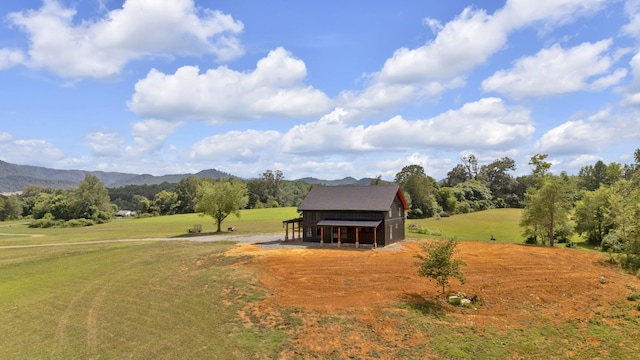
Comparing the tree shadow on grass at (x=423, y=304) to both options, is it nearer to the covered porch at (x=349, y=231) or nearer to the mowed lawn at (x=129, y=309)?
the mowed lawn at (x=129, y=309)

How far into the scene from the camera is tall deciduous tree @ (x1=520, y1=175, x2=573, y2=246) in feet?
129

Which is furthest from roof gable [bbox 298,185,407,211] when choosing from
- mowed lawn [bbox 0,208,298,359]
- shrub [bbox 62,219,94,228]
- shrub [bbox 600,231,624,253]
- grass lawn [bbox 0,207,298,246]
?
shrub [bbox 62,219,94,228]

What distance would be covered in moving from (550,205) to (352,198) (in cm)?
2050

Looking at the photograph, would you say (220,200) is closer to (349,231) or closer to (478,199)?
(349,231)

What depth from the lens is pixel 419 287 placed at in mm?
21453

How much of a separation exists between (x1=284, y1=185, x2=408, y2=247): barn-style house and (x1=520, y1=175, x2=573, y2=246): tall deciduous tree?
13541 mm

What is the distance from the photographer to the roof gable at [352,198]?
37281mm

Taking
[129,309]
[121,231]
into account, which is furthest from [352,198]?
[121,231]

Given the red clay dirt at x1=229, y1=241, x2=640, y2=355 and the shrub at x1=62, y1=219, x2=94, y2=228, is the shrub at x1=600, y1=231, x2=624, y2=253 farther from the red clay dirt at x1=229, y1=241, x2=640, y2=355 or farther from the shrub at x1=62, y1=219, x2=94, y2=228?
the shrub at x1=62, y1=219, x2=94, y2=228

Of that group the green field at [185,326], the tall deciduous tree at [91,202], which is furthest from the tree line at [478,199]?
the green field at [185,326]

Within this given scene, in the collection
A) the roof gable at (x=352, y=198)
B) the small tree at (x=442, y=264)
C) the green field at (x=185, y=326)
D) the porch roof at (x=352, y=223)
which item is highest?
the roof gable at (x=352, y=198)

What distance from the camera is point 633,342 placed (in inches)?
638

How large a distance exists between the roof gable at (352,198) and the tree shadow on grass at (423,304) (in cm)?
1648

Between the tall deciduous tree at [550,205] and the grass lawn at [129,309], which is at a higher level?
the tall deciduous tree at [550,205]
